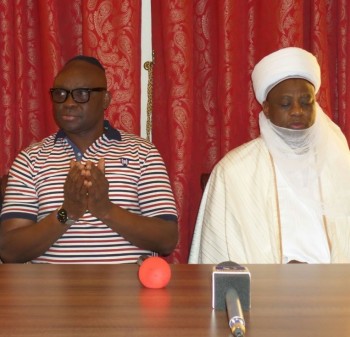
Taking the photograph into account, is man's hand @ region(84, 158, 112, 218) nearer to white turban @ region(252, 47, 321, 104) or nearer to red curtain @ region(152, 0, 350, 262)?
red curtain @ region(152, 0, 350, 262)

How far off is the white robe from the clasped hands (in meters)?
0.59

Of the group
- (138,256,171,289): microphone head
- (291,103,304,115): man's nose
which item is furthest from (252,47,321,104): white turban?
(138,256,171,289): microphone head

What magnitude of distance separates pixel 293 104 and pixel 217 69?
52cm

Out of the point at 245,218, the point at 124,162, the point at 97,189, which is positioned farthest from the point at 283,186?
the point at 97,189

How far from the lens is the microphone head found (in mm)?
1596

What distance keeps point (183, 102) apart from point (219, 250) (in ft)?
2.45

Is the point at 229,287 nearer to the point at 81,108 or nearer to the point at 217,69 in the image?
the point at 81,108

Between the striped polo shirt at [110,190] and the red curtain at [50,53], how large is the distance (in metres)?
0.47

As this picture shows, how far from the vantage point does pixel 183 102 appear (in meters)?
2.98

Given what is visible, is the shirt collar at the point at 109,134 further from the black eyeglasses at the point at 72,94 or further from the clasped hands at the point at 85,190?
the clasped hands at the point at 85,190

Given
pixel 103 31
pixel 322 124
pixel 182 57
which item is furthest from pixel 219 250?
pixel 103 31

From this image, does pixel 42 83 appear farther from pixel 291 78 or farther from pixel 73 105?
pixel 291 78

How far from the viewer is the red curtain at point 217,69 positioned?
2982 mm

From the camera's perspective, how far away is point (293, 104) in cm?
273
